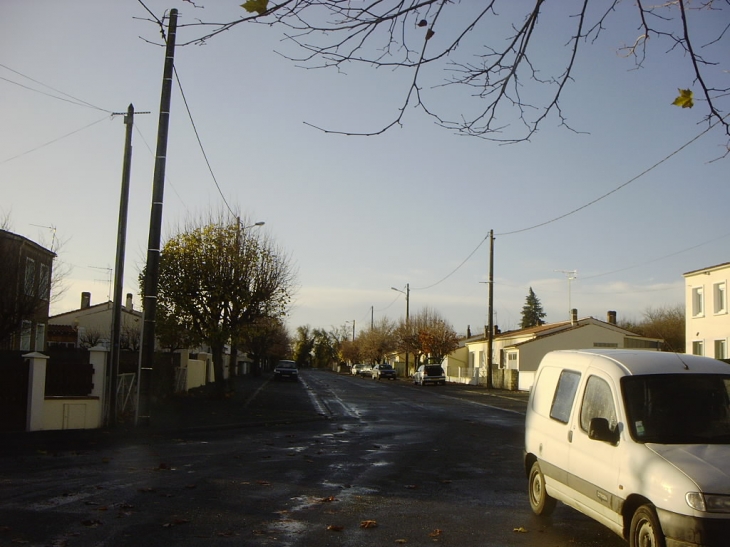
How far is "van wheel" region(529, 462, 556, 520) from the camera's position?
8297mm

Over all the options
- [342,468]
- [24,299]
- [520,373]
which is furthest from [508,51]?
[520,373]

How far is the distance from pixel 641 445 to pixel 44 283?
2402 cm

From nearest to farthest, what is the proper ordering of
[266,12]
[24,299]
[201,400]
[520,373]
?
[266,12]
[24,299]
[201,400]
[520,373]

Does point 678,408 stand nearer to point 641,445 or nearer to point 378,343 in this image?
point 641,445

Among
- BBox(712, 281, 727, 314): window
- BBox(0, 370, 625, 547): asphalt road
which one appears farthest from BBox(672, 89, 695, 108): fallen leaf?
BBox(712, 281, 727, 314): window

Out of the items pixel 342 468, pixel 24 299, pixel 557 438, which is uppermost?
pixel 24 299

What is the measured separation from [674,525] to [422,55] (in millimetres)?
4171

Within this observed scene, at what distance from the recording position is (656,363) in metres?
7.13

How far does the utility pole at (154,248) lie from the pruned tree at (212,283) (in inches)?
416

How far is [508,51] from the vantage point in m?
6.65

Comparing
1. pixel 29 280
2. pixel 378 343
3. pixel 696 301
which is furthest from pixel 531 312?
pixel 29 280

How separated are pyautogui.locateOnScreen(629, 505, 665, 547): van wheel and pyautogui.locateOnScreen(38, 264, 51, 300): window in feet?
75.1

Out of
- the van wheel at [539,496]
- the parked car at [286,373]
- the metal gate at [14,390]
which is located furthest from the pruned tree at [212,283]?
the parked car at [286,373]

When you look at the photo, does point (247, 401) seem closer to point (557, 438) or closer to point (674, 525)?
point (557, 438)
